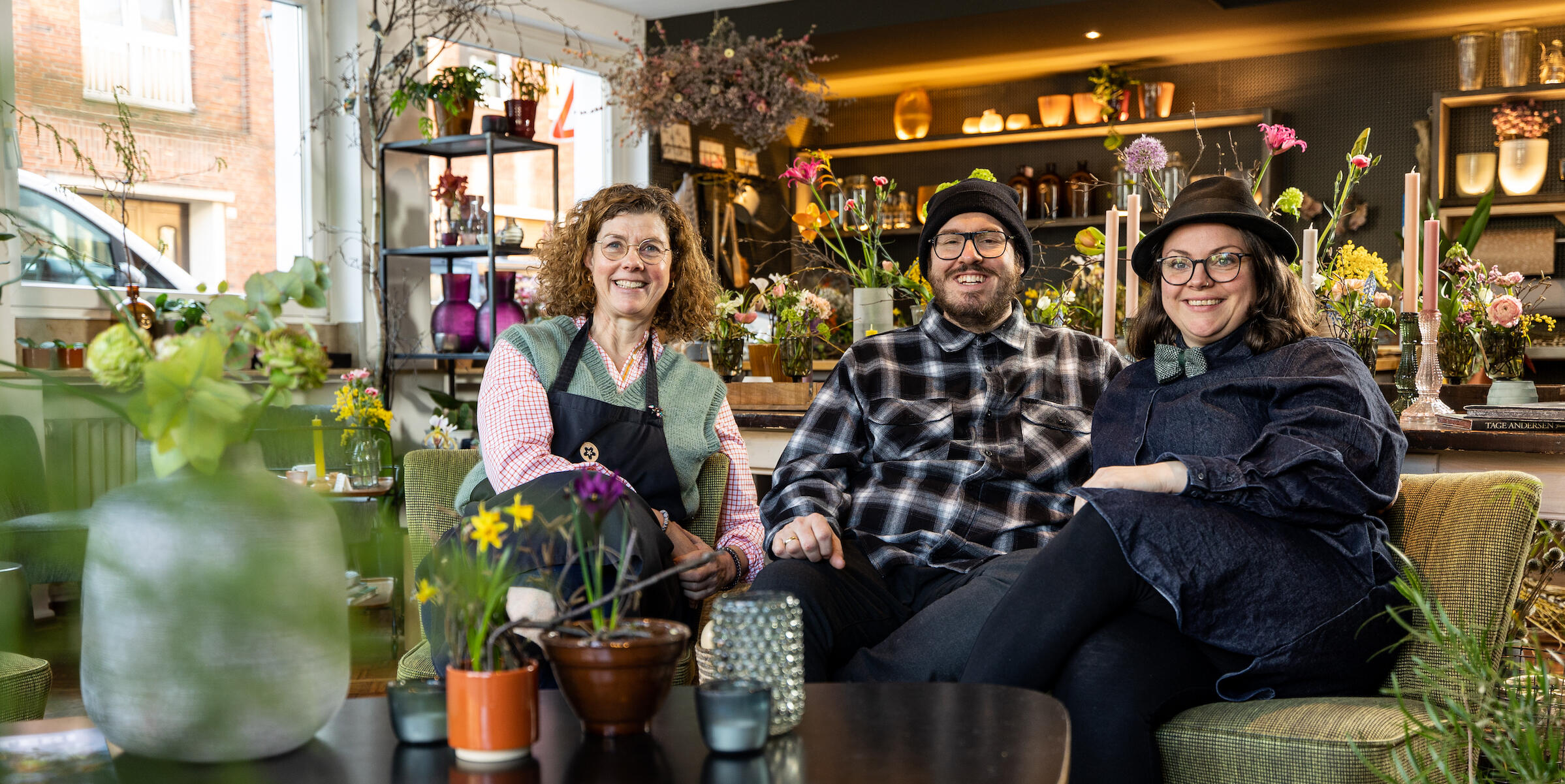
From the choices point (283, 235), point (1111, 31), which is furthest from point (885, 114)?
point (283, 235)

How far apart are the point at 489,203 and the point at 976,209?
8.19 feet

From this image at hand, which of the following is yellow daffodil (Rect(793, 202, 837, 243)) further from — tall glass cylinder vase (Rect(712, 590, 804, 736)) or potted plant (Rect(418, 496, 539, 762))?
potted plant (Rect(418, 496, 539, 762))

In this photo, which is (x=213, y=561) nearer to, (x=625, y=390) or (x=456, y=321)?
(x=625, y=390)

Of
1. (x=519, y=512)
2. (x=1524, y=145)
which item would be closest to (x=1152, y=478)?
(x=519, y=512)

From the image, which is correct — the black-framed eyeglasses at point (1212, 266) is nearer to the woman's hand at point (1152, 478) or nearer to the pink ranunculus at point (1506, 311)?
the woman's hand at point (1152, 478)

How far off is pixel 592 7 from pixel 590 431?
391cm

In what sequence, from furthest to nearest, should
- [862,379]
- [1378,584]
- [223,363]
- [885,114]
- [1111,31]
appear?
[885,114] < [1111,31] < [862,379] < [1378,584] < [223,363]

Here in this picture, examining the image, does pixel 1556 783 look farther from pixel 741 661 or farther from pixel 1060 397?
pixel 1060 397

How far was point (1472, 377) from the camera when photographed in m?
3.15

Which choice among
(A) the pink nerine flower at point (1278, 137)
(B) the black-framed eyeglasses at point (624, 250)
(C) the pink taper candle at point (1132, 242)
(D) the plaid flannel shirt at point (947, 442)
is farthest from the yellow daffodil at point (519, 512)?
(A) the pink nerine flower at point (1278, 137)

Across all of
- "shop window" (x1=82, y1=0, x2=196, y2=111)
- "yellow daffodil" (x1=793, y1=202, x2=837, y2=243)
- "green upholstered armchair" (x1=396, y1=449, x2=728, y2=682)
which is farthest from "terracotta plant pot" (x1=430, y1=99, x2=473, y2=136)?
"shop window" (x1=82, y1=0, x2=196, y2=111)

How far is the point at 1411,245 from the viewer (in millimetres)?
2238

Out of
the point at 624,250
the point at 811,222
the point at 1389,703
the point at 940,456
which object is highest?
the point at 811,222

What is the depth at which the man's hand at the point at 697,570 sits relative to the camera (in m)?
1.97
